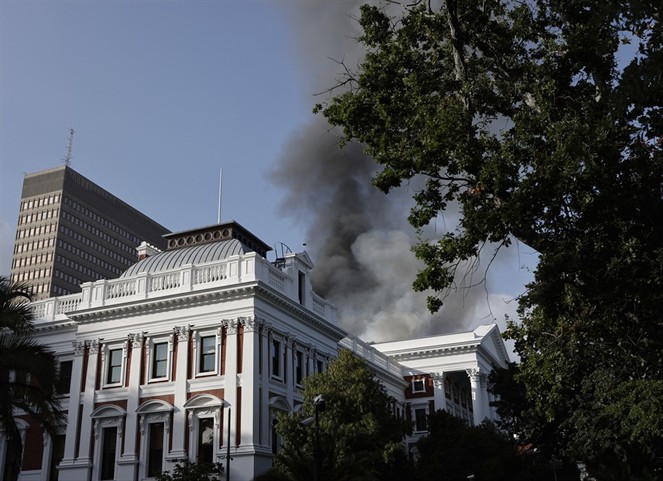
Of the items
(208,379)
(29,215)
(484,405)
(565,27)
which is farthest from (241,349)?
(29,215)

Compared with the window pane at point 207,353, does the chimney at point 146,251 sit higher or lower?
higher

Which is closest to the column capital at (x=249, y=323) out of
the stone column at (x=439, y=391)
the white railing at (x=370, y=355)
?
the white railing at (x=370, y=355)

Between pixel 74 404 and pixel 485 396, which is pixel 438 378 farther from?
pixel 74 404

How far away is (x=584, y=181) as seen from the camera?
1708 centimetres

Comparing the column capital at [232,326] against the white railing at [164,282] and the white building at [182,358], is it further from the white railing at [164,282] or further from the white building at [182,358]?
the white railing at [164,282]

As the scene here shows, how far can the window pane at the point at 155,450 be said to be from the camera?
3775cm

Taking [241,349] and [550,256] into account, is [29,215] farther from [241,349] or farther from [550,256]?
[550,256]

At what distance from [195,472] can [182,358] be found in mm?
8041

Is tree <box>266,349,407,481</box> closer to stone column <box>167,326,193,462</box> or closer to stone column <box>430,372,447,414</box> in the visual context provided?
stone column <box>167,326,193,462</box>

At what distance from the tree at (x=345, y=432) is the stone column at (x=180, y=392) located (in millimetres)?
6321

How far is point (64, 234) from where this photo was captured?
136000mm

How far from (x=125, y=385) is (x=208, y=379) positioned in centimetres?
525

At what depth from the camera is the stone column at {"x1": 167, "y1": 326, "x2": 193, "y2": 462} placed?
36906 millimetres

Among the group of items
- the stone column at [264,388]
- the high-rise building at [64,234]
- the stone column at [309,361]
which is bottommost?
the stone column at [264,388]
